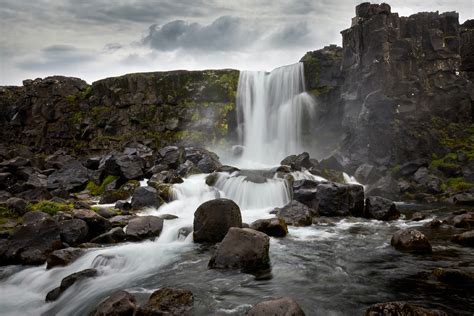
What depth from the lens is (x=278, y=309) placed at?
24.1ft

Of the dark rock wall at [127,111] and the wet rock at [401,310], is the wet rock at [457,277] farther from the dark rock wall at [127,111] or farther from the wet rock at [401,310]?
the dark rock wall at [127,111]

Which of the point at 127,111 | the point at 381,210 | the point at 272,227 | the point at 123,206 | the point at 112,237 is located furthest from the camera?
the point at 127,111

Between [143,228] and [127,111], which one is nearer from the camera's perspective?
[143,228]

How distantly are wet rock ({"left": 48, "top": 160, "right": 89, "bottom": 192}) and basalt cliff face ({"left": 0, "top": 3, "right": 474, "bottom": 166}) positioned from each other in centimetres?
1457

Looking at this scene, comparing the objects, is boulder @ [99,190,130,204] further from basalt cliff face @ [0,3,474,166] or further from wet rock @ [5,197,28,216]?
basalt cliff face @ [0,3,474,166]

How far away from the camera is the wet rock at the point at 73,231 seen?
1458cm

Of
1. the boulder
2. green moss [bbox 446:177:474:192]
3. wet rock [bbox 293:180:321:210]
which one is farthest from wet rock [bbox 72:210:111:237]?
green moss [bbox 446:177:474:192]

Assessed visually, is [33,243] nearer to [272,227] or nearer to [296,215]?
[272,227]

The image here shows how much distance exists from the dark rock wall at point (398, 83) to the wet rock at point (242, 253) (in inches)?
1044

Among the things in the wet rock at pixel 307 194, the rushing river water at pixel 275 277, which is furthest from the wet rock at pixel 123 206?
the wet rock at pixel 307 194

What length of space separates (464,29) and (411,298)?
4439cm

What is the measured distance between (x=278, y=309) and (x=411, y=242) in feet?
26.7

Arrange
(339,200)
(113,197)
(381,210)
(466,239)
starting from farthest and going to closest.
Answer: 1. (113,197)
2. (339,200)
3. (381,210)
4. (466,239)

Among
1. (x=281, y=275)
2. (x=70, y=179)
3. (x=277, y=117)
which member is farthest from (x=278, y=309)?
(x=277, y=117)
